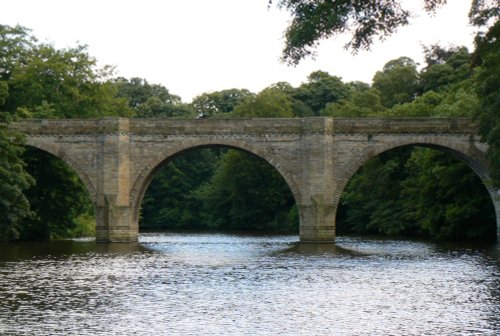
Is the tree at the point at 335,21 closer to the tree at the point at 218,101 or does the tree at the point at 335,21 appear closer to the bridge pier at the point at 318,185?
the bridge pier at the point at 318,185

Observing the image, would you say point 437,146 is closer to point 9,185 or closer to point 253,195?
point 9,185

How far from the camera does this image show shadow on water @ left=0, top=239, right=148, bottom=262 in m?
41.8

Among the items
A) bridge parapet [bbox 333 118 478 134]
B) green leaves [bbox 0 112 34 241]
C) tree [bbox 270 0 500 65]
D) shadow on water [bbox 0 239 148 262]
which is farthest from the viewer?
bridge parapet [bbox 333 118 478 134]

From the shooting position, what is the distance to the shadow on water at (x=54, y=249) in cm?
4181

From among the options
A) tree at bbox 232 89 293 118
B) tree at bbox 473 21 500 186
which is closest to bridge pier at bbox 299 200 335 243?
tree at bbox 473 21 500 186

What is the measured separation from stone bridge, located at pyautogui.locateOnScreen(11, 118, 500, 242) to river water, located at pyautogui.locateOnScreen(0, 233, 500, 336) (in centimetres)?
830

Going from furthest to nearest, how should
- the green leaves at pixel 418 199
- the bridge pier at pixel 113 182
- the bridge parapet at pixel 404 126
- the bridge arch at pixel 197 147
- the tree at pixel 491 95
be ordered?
the green leaves at pixel 418 199, the bridge pier at pixel 113 182, the bridge arch at pixel 197 147, the bridge parapet at pixel 404 126, the tree at pixel 491 95

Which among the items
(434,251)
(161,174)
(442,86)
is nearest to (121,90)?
(161,174)

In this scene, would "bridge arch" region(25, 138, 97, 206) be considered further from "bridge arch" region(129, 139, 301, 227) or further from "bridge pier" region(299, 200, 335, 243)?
"bridge pier" region(299, 200, 335, 243)

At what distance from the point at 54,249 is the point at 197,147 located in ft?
33.7

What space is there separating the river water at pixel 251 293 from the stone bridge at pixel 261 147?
8.30m

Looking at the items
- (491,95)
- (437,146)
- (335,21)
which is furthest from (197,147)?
(335,21)

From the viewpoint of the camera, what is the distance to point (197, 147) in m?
52.3

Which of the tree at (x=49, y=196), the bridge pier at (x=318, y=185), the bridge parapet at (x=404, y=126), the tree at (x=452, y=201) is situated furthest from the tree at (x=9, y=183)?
the tree at (x=452, y=201)
